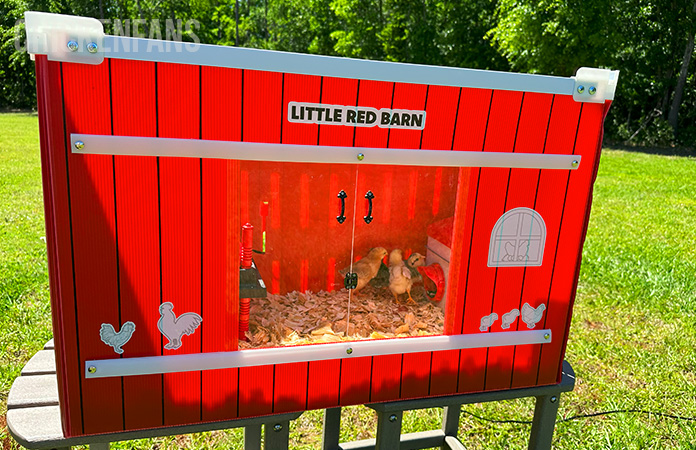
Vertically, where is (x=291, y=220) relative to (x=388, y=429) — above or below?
above

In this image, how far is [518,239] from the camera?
216cm

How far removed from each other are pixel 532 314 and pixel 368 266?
740 mm

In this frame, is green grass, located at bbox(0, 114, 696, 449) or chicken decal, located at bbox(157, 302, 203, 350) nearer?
chicken decal, located at bbox(157, 302, 203, 350)

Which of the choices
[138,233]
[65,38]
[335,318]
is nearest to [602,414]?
[335,318]

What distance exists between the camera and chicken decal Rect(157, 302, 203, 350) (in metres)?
1.82

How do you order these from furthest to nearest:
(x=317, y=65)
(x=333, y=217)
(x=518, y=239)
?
1. (x=333, y=217)
2. (x=518, y=239)
3. (x=317, y=65)

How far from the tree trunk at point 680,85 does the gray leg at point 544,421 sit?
18.6 m

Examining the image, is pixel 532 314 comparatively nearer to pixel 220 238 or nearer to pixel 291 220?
pixel 291 220

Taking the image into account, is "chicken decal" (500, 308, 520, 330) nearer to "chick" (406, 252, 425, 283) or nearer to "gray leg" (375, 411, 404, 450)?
"chick" (406, 252, 425, 283)

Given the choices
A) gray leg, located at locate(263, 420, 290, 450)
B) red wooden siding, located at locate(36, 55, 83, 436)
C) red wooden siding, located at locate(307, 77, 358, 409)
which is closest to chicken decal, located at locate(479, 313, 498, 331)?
red wooden siding, located at locate(307, 77, 358, 409)

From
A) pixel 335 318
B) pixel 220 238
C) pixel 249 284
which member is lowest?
pixel 335 318

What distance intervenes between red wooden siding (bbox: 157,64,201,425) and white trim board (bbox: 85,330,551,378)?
40 millimetres

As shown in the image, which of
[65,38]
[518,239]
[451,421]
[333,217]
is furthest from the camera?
[451,421]

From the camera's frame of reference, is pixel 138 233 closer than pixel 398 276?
Yes
